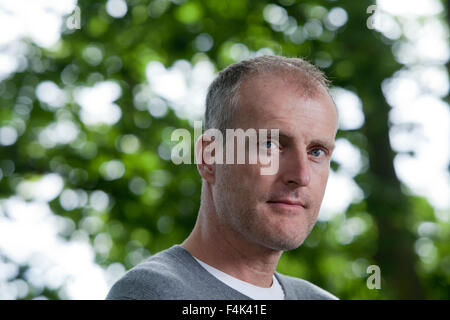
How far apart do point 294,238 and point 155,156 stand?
143 inches

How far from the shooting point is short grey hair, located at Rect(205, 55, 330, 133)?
64.8 inches

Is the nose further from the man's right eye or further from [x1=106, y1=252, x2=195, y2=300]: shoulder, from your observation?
[x1=106, y1=252, x2=195, y2=300]: shoulder

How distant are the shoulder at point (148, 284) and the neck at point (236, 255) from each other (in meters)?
0.16

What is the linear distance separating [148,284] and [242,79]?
2.06 feet

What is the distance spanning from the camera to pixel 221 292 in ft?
5.06

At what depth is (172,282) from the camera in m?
1.46

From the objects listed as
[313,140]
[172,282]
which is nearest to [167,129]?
[313,140]

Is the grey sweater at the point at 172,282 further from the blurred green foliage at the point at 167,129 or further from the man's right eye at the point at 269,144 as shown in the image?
the blurred green foliage at the point at 167,129

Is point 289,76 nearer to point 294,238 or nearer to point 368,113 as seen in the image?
point 294,238

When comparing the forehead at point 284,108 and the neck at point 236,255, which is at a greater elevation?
the forehead at point 284,108

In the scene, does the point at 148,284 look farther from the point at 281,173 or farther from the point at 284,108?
the point at 284,108

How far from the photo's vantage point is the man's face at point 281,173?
5.05ft

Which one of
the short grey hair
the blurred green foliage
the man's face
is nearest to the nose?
the man's face

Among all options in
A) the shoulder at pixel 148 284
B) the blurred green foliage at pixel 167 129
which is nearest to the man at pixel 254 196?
the shoulder at pixel 148 284
